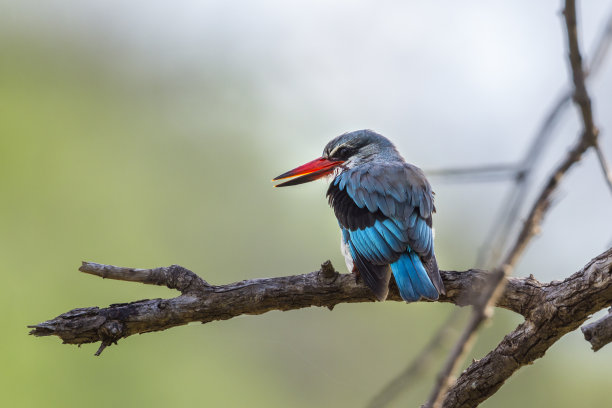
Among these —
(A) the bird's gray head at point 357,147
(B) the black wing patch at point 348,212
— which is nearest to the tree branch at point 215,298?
(B) the black wing patch at point 348,212

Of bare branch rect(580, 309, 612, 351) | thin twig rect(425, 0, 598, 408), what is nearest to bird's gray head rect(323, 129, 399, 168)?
bare branch rect(580, 309, 612, 351)

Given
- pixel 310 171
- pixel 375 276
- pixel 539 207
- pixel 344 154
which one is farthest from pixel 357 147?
pixel 539 207

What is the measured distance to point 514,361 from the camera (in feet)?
10.8

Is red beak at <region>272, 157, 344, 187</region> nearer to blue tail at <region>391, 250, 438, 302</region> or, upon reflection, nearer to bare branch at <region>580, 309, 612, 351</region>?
blue tail at <region>391, 250, 438, 302</region>

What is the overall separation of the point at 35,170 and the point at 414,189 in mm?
7429

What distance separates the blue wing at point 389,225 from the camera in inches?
147

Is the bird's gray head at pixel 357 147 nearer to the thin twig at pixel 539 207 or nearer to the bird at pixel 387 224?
the bird at pixel 387 224

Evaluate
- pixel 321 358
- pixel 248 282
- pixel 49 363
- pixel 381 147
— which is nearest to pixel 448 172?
pixel 248 282

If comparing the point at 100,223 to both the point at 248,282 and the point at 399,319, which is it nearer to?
the point at 399,319

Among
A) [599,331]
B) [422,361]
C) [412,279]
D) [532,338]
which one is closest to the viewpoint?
[422,361]

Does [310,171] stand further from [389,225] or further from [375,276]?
[375,276]

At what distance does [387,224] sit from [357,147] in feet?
4.67

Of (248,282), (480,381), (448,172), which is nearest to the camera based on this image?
(448,172)

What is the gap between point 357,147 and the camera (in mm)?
5430
